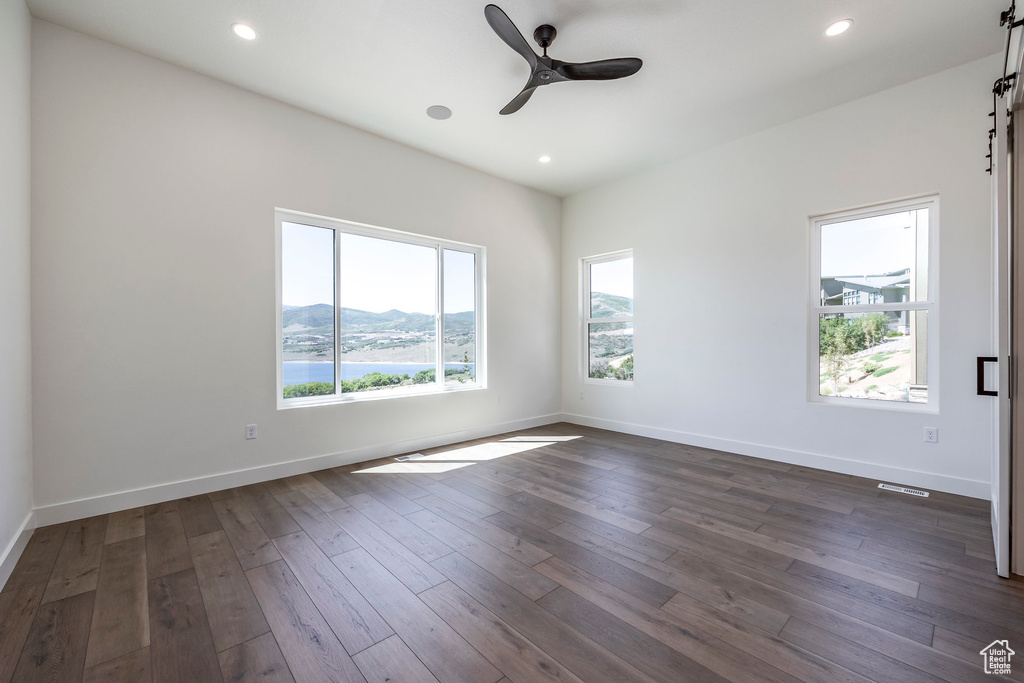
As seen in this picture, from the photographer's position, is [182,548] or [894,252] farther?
[894,252]

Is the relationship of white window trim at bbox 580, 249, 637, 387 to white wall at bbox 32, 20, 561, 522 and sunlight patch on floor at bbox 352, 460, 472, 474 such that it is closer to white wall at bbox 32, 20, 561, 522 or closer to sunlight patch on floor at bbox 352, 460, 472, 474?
sunlight patch on floor at bbox 352, 460, 472, 474

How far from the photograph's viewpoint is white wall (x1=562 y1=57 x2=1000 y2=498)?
3.04m

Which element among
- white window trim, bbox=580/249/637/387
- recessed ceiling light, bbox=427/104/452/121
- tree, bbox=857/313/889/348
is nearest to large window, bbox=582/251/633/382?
white window trim, bbox=580/249/637/387

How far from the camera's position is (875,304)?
3.53 metres

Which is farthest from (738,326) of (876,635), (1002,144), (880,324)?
(876,635)

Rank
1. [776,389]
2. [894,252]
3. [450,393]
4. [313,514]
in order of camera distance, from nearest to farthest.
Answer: [313,514] → [894,252] → [776,389] → [450,393]

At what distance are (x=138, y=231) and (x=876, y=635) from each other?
451cm

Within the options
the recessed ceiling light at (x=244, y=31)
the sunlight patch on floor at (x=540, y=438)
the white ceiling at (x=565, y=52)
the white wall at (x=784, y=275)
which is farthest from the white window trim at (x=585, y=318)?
the recessed ceiling light at (x=244, y=31)

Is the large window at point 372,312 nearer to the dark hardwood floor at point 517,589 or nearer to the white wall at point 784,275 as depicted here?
the dark hardwood floor at point 517,589

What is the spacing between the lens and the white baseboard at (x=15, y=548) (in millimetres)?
2025

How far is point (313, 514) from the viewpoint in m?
2.80

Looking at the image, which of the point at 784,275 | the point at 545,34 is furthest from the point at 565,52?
the point at 784,275

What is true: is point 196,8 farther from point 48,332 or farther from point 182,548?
point 182,548

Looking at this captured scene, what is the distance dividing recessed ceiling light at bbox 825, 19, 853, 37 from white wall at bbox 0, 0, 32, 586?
4.47m
